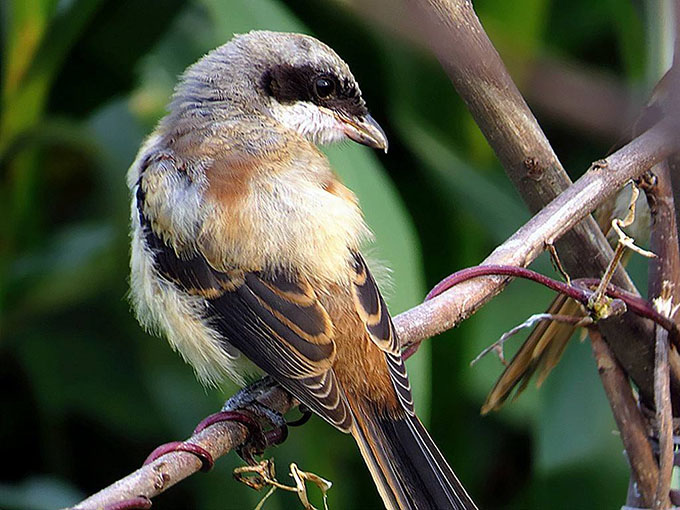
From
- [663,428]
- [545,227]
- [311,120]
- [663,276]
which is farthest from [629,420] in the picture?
[311,120]

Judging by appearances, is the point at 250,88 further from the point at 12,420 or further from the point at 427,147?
the point at 12,420

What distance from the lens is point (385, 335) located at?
1.91m

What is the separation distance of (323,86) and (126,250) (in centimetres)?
121

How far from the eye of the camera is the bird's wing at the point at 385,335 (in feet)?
6.27

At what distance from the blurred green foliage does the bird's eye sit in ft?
0.90

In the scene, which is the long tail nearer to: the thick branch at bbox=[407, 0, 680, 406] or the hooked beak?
the thick branch at bbox=[407, 0, 680, 406]

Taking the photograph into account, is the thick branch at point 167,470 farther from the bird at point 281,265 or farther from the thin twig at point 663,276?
the thin twig at point 663,276

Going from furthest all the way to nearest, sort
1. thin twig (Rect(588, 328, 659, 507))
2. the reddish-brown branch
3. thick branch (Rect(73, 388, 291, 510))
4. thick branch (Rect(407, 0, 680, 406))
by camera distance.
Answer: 1. thin twig (Rect(588, 328, 659, 507))
2. the reddish-brown branch
3. thick branch (Rect(407, 0, 680, 406))
4. thick branch (Rect(73, 388, 291, 510))

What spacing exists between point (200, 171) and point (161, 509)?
184cm

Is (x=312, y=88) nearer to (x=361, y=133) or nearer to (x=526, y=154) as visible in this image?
(x=361, y=133)

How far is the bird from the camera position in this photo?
186 cm

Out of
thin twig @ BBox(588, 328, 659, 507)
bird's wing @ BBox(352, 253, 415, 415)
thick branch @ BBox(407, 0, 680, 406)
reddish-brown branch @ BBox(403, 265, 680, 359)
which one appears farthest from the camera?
bird's wing @ BBox(352, 253, 415, 415)

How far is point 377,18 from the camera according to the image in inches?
31.6

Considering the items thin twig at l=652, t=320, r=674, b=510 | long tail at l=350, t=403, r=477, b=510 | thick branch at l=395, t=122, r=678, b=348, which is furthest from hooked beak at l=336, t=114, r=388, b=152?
thin twig at l=652, t=320, r=674, b=510
